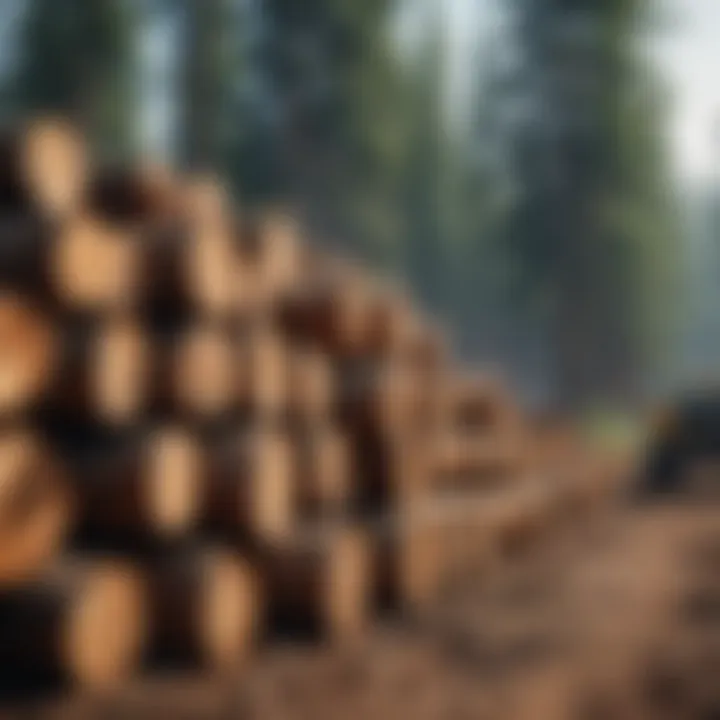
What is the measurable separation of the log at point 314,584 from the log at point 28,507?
708mm

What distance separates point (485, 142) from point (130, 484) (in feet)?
64.0

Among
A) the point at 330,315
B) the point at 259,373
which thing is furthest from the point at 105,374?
the point at 330,315

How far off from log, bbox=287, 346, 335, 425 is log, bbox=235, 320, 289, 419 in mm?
105

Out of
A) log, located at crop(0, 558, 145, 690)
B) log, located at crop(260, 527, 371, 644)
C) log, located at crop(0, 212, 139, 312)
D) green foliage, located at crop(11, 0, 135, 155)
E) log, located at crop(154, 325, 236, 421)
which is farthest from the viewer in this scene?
green foliage, located at crop(11, 0, 135, 155)

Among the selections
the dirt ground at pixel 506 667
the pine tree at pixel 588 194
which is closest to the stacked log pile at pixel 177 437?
the dirt ground at pixel 506 667

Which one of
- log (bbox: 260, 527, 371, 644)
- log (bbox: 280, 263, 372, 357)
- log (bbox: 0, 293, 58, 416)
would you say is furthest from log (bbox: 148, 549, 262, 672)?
log (bbox: 280, 263, 372, 357)

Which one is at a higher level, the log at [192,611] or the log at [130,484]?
the log at [130,484]

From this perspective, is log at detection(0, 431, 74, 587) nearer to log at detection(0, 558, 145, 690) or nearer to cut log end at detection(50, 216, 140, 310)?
log at detection(0, 558, 145, 690)

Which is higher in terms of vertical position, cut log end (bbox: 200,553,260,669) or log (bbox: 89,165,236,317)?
log (bbox: 89,165,236,317)

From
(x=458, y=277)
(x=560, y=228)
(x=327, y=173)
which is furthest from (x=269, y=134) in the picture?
(x=458, y=277)

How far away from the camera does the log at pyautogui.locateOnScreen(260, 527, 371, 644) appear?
3.37 meters

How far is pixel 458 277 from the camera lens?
26.8m

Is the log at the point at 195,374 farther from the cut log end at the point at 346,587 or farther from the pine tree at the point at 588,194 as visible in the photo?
the pine tree at the point at 588,194

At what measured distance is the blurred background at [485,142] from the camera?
1409 centimetres
